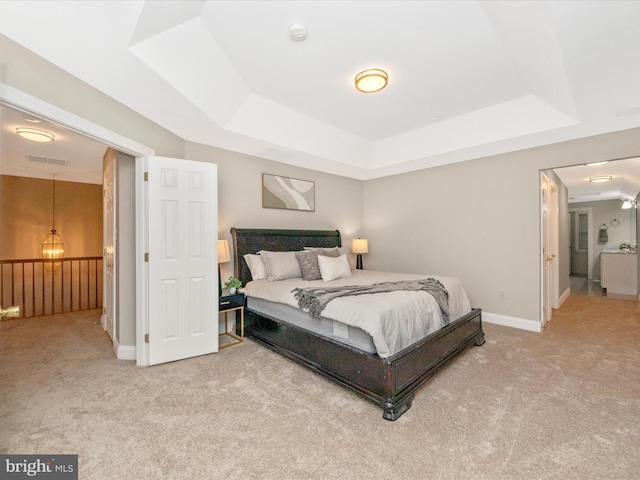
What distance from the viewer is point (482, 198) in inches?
175

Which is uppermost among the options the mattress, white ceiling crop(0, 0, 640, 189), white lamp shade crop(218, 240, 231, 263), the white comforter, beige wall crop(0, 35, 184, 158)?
white ceiling crop(0, 0, 640, 189)

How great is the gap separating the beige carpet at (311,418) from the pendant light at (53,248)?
2558 mm

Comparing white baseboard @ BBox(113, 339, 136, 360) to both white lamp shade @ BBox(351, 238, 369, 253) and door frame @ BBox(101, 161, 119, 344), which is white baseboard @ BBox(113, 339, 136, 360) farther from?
white lamp shade @ BBox(351, 238, 369, 253)

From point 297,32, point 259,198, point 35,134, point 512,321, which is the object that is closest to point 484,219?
point 512,321

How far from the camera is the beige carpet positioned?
5.38ft

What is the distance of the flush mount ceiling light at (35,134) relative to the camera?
3.12 metres

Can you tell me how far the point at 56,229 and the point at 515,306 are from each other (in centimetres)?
806

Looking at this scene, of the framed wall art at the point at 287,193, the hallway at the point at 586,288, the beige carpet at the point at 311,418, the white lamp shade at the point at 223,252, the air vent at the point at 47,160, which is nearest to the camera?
the beige carpet at the point at 311,418

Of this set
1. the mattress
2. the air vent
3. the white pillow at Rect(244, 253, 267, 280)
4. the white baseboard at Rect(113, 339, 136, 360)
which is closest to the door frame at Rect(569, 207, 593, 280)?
the mattress

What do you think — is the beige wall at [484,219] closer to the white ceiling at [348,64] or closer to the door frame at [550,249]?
the door frame at [550,249]

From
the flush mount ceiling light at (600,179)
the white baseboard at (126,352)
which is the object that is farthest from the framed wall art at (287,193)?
the flush mount ceiling light at (600,179)

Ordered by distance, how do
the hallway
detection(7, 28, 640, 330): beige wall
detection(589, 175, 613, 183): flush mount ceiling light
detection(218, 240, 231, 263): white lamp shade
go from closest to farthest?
detection(7, 28, 640, 330): beige wall → detection(218, 240, 231, 263): white lamp shade → detection(589, 175, 613, 183): flush mount ceiling light → the hallway

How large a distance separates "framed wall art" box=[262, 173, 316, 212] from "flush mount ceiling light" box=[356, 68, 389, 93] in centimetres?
203

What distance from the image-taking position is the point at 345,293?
271 cm
